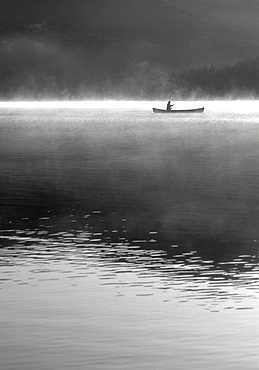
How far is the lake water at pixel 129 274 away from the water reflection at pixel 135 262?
0.16ft

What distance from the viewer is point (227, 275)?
131 ft

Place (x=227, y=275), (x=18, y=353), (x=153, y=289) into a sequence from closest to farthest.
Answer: (x=18, y=353)
(x=153, y=289)
(x=227, y=275)

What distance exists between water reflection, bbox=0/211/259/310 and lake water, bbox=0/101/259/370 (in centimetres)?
5

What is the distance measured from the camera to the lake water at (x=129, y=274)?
2888cm

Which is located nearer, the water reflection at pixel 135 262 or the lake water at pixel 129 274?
the lake water at pixel 129 274

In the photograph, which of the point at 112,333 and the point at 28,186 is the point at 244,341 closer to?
the point at 112,333

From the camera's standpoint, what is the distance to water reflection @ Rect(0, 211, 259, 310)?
36875 mm

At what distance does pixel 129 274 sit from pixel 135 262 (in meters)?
2.93

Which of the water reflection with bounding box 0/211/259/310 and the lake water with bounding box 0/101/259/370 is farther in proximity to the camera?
the water reflection with bounding box 0/211/259/310

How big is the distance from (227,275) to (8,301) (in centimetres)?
921

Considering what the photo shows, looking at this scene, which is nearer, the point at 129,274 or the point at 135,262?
the point at 129,274

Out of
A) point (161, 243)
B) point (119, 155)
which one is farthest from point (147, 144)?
point (161, 243)

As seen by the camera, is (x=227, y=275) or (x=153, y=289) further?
(x=227, y=275)

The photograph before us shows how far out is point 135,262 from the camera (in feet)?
140
